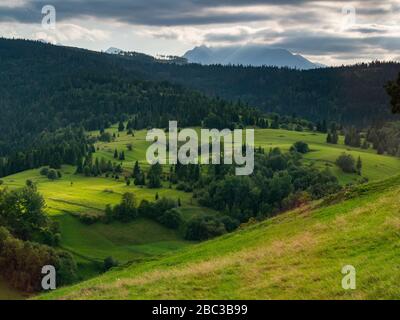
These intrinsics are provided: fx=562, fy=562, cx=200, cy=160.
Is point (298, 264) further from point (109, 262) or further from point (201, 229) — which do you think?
point (201, 229)

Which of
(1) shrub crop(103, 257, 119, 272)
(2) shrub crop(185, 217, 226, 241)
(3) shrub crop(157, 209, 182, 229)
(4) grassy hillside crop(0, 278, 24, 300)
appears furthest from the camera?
Answer: (3) shrub crop(157, 209, 182, 229)

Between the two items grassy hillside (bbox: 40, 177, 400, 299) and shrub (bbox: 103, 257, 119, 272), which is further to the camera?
shrub (bbox: 103, 257, 119, 272)

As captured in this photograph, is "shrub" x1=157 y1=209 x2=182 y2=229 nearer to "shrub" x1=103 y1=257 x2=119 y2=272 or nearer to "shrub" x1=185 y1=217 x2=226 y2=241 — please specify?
"shrub" x1=185 y1=217 x2=226 y2=241

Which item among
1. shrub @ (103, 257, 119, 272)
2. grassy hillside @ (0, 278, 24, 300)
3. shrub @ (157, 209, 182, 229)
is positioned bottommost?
shrub @ (103, 257, 119, 272)

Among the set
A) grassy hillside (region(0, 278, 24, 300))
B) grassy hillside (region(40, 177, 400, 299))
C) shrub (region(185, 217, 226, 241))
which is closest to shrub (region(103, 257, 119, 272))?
grassy hillside (region(0, 278, 24, 300))

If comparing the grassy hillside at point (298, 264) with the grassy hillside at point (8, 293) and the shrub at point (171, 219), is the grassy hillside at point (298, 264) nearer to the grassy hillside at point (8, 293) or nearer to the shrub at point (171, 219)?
the grassy hillside at point (8, 293)

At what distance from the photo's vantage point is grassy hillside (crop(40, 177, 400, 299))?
26.5m

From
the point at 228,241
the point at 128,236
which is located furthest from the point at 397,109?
the point at 128,236

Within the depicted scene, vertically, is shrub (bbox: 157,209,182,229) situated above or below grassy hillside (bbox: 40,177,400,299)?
below

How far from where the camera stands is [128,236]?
6683 inches

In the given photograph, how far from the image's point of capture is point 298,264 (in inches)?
1249

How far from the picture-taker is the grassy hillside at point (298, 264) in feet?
86.9
